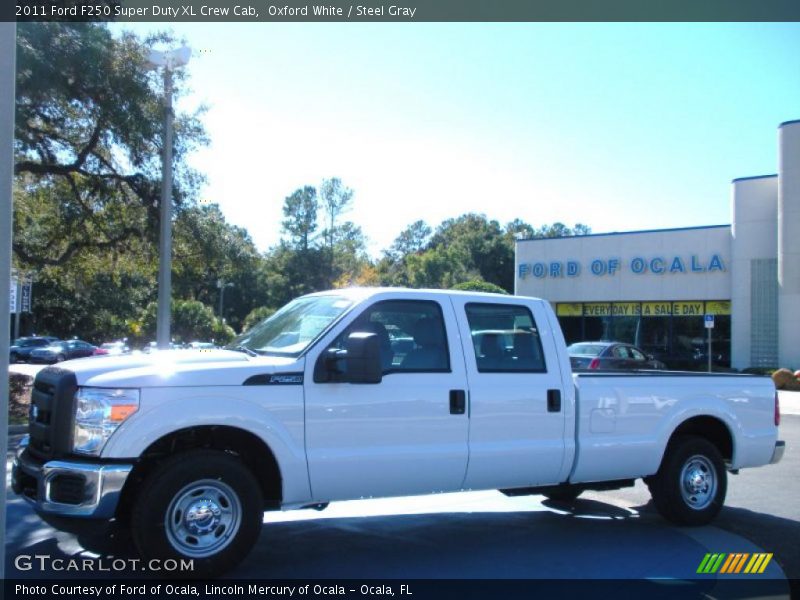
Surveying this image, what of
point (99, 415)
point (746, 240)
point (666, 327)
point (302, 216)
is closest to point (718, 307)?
point (666, 327)

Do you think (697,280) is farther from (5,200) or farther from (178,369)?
(5,200)

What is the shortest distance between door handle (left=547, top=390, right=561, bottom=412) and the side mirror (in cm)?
166

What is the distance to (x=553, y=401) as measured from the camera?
6.57 m

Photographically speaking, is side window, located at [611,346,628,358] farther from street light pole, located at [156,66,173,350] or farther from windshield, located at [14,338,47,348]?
windshield, located at [14,338,47,348]

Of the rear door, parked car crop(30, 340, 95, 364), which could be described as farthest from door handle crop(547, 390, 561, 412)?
parked car crop(30, 340, 95, 364)

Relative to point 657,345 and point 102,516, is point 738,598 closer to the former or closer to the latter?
point 102,516

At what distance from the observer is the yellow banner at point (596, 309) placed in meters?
36.8

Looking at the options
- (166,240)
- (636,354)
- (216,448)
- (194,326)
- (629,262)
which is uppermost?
(629,262)

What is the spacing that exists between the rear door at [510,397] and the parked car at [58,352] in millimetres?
38374

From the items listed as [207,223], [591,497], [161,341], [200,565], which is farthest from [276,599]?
[207,223]

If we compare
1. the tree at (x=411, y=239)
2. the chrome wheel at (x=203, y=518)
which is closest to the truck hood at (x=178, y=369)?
the chrome wheel at (x=203, y=518)

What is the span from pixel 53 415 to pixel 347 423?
1.99m

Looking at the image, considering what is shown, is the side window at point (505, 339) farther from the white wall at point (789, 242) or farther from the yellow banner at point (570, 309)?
the yellow banner at point (570, 309)

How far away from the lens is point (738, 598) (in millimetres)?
5453
